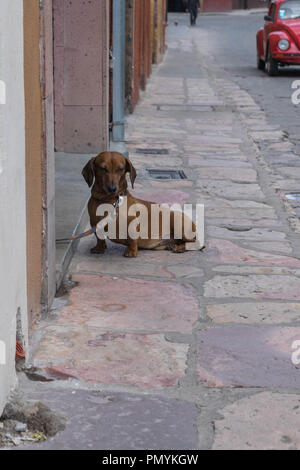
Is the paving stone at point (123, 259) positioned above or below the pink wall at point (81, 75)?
below

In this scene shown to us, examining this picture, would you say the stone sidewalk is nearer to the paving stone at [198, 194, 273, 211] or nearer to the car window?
the paving stone at [198, 194, 273, 211]

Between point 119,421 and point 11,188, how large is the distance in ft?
3.15

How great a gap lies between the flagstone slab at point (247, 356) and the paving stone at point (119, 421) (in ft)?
1.10

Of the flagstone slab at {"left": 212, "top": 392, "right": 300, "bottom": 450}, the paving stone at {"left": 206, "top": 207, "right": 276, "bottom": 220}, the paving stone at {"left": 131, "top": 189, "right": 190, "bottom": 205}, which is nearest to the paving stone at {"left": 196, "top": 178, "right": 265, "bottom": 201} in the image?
the paving stone at {"left": 131, "top": 189, "right": 190, "bottom": 205}

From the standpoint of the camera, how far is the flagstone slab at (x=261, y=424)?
286 cm

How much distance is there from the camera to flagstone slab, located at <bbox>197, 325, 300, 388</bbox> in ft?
11.2

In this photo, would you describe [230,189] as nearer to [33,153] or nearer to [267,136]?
[267,136]

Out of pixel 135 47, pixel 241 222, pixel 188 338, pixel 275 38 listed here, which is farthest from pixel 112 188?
pixel 275 38

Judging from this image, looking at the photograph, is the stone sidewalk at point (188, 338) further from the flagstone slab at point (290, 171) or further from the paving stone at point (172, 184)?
the flagstone slab at point (290, 171)

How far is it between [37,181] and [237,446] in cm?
165

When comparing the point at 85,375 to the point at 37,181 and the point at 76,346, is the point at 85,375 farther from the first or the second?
the point at 37,181

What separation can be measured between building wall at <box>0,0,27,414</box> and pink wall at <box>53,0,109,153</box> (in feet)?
16.0

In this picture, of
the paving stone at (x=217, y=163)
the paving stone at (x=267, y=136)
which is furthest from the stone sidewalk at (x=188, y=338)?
the paving stone at (x=267, y=136)

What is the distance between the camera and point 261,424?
119 inches
